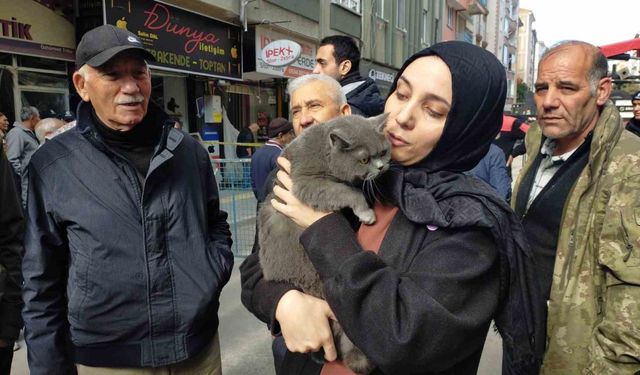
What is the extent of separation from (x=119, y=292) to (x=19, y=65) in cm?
779

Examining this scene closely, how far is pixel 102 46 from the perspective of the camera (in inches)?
89.0

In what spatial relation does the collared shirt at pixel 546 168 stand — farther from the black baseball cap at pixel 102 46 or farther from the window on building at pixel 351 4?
the window on building at pixel 351 4

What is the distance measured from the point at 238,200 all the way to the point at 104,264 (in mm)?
4923

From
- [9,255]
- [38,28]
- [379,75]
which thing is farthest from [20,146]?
[379,75]

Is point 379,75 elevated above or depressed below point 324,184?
above

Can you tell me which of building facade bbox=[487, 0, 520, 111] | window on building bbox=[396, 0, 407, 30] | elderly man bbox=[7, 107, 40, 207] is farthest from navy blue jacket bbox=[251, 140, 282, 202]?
building facade bbox=[487, 0, 520, 111]

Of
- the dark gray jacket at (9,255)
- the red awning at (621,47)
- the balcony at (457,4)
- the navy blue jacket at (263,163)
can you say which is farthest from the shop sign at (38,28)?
the balcony at (457,4)

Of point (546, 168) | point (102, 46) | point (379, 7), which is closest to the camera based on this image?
point (102, 46)

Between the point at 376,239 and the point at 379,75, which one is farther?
the point at 379,75

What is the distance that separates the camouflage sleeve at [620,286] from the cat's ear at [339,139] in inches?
53.7

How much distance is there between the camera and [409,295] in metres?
1.28

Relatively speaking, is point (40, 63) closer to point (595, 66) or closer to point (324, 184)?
point (324, 184)

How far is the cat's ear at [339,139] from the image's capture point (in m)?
1.93

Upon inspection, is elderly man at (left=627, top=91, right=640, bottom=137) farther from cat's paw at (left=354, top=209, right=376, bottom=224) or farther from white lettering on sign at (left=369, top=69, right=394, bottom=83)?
white lettering on sign at (left=369, top=69, right=394, bottom=83)
